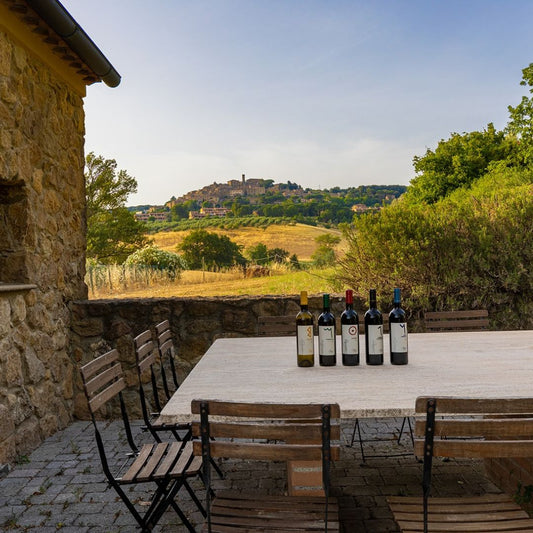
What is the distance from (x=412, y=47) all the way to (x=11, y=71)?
11983 millimetres

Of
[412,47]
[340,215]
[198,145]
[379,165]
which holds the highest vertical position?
A: [198,145]

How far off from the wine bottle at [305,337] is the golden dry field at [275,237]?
23032 millimetres

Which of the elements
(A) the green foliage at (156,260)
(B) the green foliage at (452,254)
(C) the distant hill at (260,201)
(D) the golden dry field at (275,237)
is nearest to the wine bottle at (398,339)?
(B) the green foliage at (452,254)

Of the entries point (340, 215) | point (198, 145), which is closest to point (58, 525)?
point (340, 215)

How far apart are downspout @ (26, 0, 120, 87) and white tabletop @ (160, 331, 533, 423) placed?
103 inches

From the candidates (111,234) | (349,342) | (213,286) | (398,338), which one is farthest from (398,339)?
(111,234)

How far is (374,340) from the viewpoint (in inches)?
104

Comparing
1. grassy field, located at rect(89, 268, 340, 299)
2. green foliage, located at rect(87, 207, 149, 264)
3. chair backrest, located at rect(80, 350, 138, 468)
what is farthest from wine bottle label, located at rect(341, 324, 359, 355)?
green foliage, located at rect(87, 207, 149, 264)

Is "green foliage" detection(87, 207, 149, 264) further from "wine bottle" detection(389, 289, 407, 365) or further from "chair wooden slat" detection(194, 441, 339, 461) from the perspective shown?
"chair wooden slat" detection(194, 441, 339, 461)

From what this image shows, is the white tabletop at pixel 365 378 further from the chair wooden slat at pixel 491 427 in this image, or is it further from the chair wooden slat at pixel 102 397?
the chair wooden slat at pixel 102 397

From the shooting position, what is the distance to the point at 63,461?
3.72 metres

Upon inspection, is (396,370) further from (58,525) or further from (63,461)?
(63,461)

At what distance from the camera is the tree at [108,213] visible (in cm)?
1805

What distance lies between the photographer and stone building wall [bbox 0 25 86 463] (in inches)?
147
